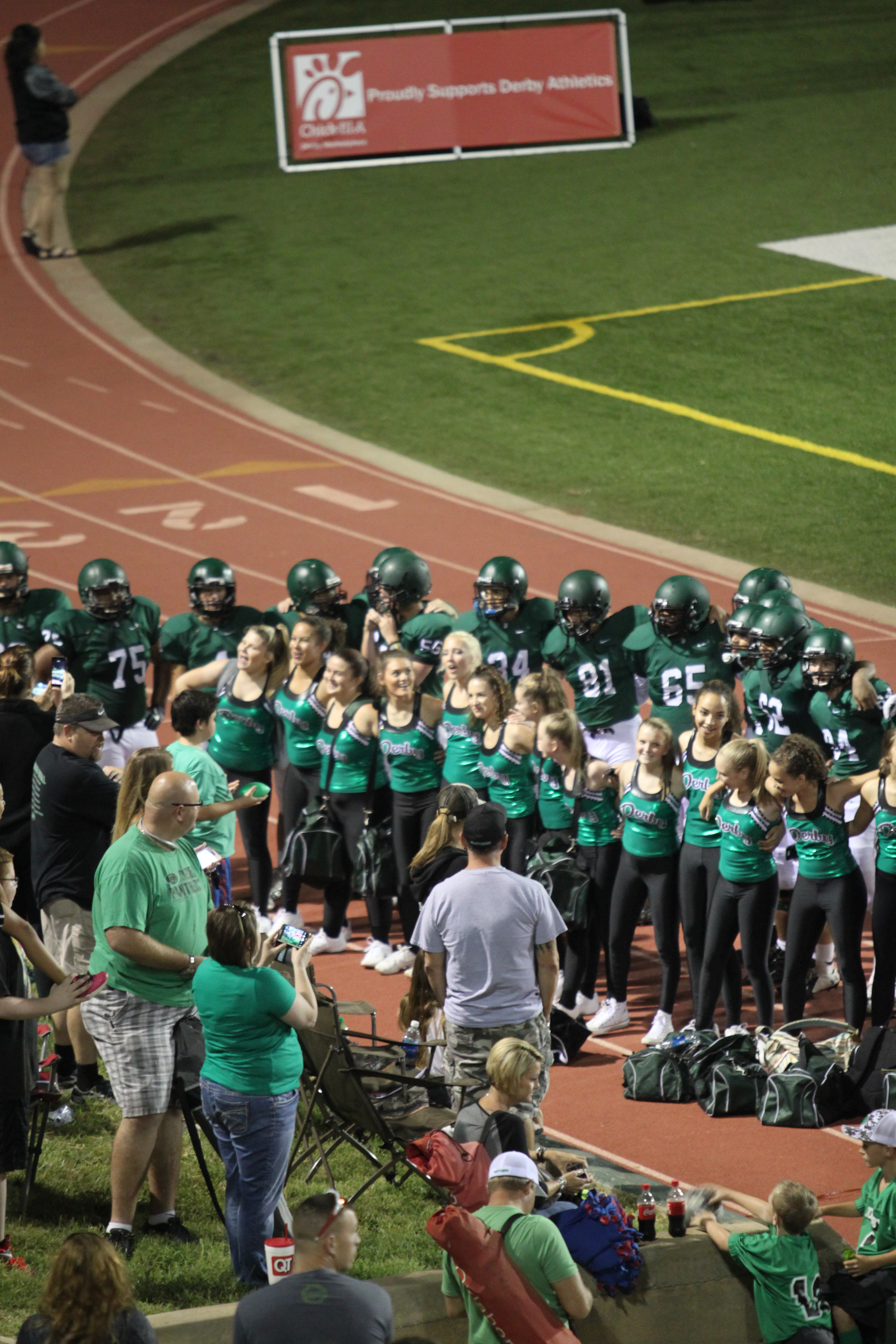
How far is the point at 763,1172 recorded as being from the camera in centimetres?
837

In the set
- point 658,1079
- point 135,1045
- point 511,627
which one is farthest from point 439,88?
point 135,1045

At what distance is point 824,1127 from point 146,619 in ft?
18.7

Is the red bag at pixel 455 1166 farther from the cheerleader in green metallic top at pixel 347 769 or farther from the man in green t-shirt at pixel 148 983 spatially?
the cheerleader in green metallic top at pixel 347 769

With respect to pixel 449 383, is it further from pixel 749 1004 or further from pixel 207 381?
pixel 749 1004

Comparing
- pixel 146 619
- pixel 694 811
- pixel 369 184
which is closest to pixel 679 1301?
pixel 694 811

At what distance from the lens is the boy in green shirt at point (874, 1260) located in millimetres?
7172

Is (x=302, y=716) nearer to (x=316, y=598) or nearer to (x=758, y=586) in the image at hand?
(x=316, y=598)

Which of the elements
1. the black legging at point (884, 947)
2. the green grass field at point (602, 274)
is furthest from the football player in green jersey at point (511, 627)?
the green grass field at point (602, 274)

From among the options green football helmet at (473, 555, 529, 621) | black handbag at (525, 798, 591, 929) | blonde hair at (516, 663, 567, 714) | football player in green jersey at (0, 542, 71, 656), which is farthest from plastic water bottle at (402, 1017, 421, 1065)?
football player in green jersey at (0, 542, 71, 656)

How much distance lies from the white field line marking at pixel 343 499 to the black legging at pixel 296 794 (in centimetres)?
994

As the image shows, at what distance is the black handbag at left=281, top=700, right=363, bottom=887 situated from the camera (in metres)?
10.9

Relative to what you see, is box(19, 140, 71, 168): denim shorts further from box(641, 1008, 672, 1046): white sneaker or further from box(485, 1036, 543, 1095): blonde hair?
box(485, 1036, 543, 1095): blonde hair

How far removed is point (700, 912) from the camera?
984 centimetres

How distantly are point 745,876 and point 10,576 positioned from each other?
539cm
